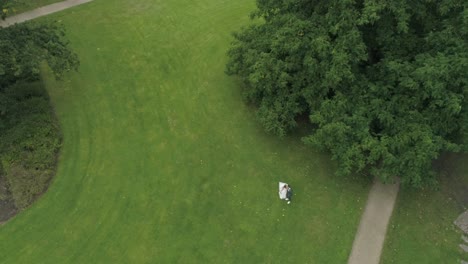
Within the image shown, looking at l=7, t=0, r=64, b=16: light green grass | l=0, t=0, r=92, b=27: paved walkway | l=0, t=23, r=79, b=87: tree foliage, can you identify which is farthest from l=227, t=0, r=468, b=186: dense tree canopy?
l=7, t=0, r=64, b=16: light green grass

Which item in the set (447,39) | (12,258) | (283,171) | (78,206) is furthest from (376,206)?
(12,258)

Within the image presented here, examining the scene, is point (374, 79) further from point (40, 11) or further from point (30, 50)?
point (40, 11)

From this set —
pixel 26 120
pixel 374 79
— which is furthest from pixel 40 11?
pixel 374 79

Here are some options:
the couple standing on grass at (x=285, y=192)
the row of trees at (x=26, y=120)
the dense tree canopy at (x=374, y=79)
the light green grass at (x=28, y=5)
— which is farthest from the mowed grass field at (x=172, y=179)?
the light green grass at (x=28, y=5)

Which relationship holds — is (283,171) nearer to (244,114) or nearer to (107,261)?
(244,114)

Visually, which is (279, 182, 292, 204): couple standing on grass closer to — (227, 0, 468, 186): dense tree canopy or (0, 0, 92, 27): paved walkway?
(227, 0, 468, 186): dense tree canopy

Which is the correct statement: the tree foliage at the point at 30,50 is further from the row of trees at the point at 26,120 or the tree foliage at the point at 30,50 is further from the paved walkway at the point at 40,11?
the paved walkway at the point at 40,11
